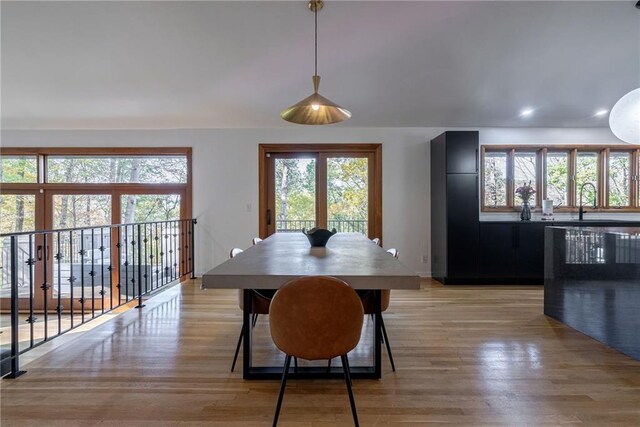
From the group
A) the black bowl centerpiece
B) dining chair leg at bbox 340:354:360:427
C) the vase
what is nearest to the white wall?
the vase

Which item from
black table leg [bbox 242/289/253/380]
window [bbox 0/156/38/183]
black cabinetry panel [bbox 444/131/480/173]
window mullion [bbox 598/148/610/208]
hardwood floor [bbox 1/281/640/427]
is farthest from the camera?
window [bbox 0/156/38/183]

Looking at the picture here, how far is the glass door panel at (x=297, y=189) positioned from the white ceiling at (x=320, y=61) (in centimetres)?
72

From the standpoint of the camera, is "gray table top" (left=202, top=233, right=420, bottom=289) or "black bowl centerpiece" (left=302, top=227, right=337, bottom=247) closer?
"gray table top" (left=202, top=233, right=420, bottom=289)

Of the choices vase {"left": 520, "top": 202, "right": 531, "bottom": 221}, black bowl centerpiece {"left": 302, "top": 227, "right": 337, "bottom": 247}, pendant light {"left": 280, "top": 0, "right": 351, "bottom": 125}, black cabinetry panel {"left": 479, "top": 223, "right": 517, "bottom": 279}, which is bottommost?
black cabinetry panel {"left": 479, "top": 223, "right": 517, "bottom": 279}

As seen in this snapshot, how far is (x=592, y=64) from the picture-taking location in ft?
11.6

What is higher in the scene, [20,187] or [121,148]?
[121,148]

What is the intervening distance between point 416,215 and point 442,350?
267 cm

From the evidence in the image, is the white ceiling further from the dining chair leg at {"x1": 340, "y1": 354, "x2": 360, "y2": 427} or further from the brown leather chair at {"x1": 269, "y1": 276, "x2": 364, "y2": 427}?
the dining chair leg at {"x1": 340, "y1": 354, "x2": 360, "y2": 427}

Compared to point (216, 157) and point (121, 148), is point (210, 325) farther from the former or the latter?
point (121, 148)

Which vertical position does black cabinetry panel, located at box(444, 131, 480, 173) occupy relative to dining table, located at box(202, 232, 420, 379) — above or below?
above

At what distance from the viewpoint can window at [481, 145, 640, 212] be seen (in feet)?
15.6

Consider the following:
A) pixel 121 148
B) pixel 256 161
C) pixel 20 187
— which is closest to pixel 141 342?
pixel 256 161

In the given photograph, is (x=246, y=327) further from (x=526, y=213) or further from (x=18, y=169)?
(x=18, y=169)

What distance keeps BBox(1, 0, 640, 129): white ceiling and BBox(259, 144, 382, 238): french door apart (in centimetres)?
61
